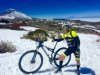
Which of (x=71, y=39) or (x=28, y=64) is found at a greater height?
(x=71, y=39)

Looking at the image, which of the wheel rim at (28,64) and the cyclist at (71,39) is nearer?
the cyclist at (71,39)

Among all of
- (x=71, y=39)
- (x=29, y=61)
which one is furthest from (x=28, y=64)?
(x=71, y=39)

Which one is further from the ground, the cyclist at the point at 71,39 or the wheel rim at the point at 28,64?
the cyclist at the point at 71,39

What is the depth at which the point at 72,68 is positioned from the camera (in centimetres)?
1040

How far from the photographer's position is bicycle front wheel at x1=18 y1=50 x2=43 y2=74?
9461 mm

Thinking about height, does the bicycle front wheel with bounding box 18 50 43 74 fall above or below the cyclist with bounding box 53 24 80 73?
below

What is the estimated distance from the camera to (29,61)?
969 cm

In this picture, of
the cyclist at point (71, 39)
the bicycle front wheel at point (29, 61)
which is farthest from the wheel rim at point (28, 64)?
the cyclist at point (71, 39)

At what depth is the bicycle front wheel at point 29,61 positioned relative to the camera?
946 centimetres

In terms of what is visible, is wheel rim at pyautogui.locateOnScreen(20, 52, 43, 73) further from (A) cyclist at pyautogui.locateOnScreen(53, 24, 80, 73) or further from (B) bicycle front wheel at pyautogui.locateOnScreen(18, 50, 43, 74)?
(A) cyclist at pyautogui.locateOnScreen(53, 24, 80, 73)

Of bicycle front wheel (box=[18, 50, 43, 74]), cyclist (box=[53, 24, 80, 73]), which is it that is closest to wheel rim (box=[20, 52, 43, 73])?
bicycle front wheel (box=[18, 50, 43, 74])

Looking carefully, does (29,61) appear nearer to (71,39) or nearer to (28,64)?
(28,64)

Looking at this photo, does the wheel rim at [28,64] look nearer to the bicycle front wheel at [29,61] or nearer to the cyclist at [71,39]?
the bicycle front wheel at [29,61]

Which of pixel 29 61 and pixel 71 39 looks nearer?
pixel 71 39
